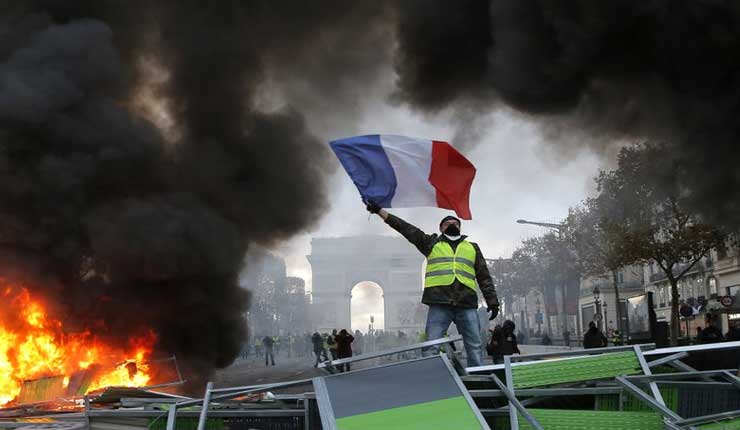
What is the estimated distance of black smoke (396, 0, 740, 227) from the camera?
7496mm

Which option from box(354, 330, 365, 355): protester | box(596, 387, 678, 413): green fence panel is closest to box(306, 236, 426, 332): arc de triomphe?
box(354, 330, 365, 355): protester

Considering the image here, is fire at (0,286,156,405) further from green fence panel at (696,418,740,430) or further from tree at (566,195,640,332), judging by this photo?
tree at (566,195,640,332)

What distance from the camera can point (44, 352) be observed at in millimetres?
12445

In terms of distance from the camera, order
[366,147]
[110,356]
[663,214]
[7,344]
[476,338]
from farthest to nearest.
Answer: [663,214] → [110,356] → [7,344] → [366,147] → [476,338]

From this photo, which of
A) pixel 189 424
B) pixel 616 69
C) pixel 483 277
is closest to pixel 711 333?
pixel 616 69

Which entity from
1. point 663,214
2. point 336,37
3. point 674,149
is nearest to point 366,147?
point 674,149

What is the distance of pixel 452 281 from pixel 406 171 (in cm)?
136

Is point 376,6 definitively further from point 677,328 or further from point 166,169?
point 677,328

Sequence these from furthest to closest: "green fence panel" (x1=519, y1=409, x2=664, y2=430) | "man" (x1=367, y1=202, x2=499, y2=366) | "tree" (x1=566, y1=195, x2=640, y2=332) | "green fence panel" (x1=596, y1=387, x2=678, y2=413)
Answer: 1. "tree" (x1=566, y1=195, x2=640, y2=332)
2. "man" (x1=367, y1=202, x2=499, y2=366)
3. "green fence panel" (x1=596, y1=387, x2=678, y2=413)
4. "green fence panel" (x1=519, y1=409, x2=664, y2=430)

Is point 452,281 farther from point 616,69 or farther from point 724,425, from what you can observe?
point 616,69

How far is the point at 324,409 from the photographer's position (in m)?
3.80

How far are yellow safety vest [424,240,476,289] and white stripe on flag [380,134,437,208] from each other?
3.22 ft

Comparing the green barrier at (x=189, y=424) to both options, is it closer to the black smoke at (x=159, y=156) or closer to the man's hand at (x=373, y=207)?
the man's hand at (x=373, y=207)

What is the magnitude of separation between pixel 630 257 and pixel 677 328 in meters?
2.75
